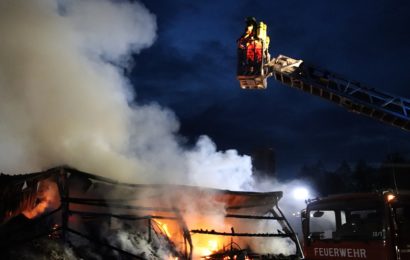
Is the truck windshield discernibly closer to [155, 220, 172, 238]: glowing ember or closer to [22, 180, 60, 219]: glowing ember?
[155, 220, 172, 238]: glowing ember

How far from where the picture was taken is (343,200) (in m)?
8.54

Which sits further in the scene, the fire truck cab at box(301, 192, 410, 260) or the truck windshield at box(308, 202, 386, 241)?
the truck windshield at box(308, 202, 386, 241)

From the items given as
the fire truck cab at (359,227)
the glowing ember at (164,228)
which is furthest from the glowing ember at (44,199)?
the fire truck cab at (359,227)

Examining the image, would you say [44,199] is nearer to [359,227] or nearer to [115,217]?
[115,217]

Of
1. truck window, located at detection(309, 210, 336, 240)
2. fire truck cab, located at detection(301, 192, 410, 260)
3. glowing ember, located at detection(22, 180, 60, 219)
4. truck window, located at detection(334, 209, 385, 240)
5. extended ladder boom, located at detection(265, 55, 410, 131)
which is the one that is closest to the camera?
fire truck cab, located at detection(301, 192, 410, 260)

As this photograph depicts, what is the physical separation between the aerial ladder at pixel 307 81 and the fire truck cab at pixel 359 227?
2601 millimetres

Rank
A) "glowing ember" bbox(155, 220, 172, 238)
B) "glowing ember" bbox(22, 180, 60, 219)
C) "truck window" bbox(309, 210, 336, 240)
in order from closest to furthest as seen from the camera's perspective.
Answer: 1. "truck window" bbox(309, 210, 336, 240)
2. "glowing ember" bbox(22, 180, 60, 219)
3. "glowing ember" bbox(155, 220, 172, 238)

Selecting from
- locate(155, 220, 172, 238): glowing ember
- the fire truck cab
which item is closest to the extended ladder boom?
the fire truck cab

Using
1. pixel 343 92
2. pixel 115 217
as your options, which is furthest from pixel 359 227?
pixel 115 217

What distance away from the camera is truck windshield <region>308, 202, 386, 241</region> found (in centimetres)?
778

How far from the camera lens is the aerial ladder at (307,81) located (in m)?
9.81

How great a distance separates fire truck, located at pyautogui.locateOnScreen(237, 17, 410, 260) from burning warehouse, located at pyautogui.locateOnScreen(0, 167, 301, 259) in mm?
2367

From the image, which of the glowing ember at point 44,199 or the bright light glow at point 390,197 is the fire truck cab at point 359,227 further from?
the glowing ember at point 44,199

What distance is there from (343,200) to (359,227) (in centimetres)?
69
